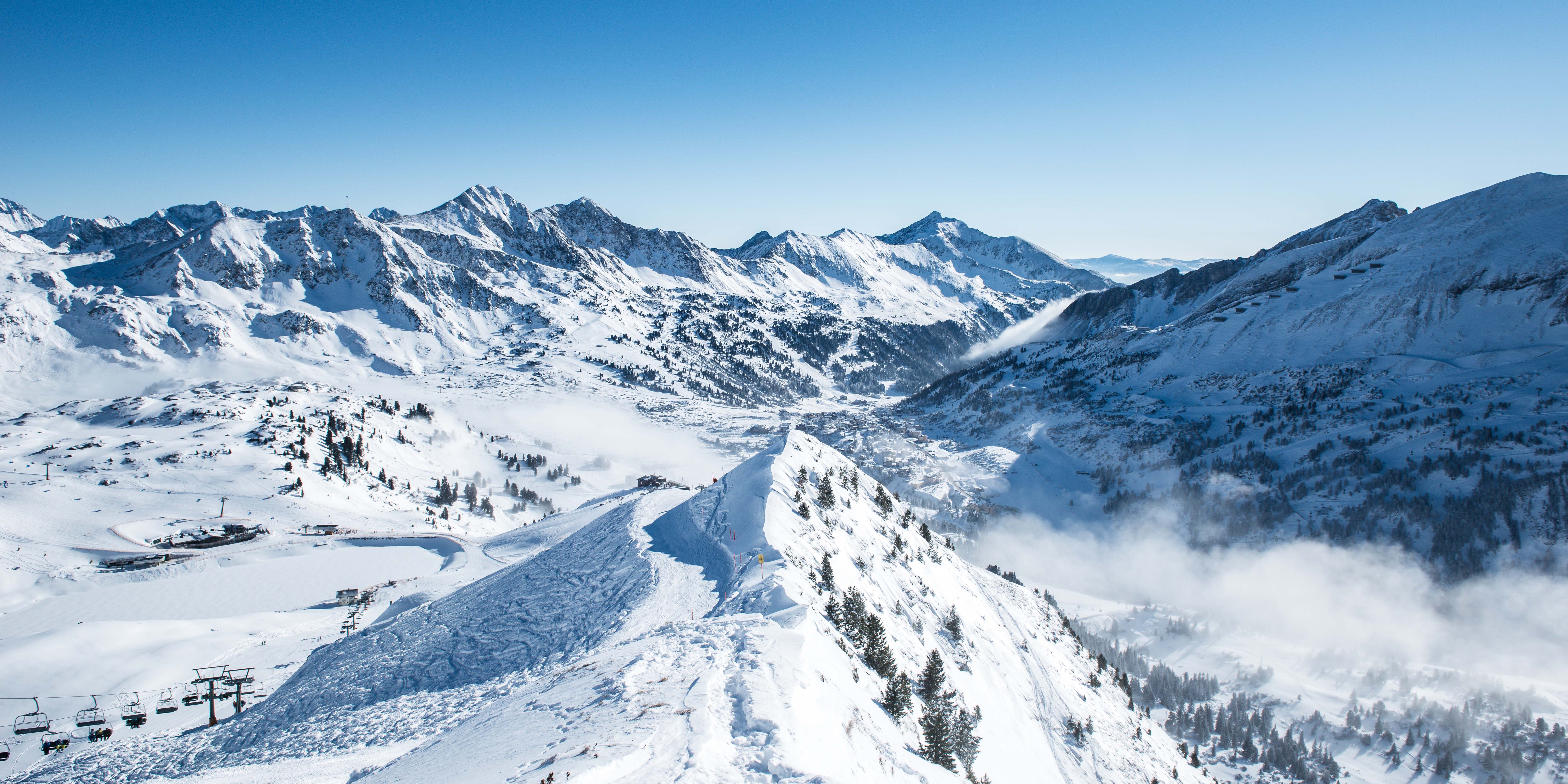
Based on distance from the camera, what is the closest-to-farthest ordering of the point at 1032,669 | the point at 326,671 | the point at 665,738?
the point at 665,738 → the point at 326,671 → the point at 1032,669

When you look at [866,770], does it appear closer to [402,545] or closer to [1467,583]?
[402,545]

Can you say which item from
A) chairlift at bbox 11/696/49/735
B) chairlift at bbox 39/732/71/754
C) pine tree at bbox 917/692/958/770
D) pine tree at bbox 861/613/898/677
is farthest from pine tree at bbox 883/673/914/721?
chairlift at bbox 11/696/49/735

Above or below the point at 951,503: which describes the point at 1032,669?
above

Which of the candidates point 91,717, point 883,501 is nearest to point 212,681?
point 91,717

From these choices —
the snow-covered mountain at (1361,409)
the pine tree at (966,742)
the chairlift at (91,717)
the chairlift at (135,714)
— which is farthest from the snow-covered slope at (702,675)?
the snow-covered mountain at (1361,409)

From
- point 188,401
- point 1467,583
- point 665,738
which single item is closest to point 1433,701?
point 1467,583

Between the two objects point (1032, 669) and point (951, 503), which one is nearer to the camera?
point (1032, 669)

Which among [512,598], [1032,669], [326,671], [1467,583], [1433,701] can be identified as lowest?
[1433,701]
